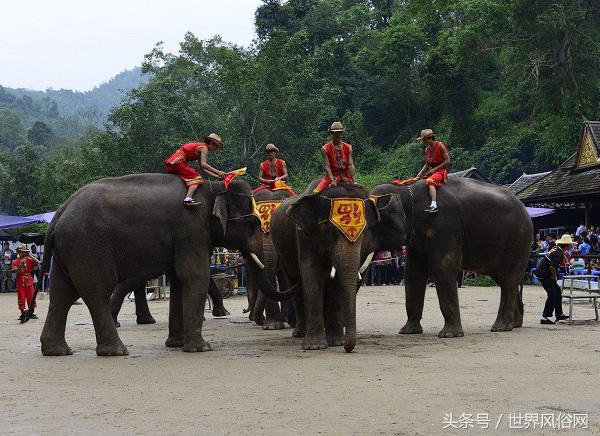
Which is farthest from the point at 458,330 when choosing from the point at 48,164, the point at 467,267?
the point at 48,164

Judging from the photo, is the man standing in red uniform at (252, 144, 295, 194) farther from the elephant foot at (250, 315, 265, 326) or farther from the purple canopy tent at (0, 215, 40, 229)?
the purple canopy tent at (0, 215, 40, 229)

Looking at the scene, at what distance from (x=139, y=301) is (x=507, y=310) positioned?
6.70 metres

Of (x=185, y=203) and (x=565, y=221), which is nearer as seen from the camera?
(x=185, y=203)

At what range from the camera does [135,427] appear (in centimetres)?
670

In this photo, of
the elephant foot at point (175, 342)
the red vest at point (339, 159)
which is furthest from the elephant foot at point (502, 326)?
the elephant foot at point (175, 342)

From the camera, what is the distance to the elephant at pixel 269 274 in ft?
46.8

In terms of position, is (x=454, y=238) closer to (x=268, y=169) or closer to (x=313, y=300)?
(x=313, y=300)

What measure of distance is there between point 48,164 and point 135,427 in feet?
160

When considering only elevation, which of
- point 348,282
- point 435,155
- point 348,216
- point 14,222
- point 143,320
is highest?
point 435,155

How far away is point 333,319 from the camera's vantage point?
1202 cm

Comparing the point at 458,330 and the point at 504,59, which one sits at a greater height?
the point at 504,59

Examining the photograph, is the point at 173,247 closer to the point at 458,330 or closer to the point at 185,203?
the point at 185,203

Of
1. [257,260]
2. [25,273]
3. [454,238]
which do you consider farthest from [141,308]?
[454,238]

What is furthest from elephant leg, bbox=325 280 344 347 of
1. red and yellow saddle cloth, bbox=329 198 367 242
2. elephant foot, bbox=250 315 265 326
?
elephant foot, bbox=250 315 265 326
